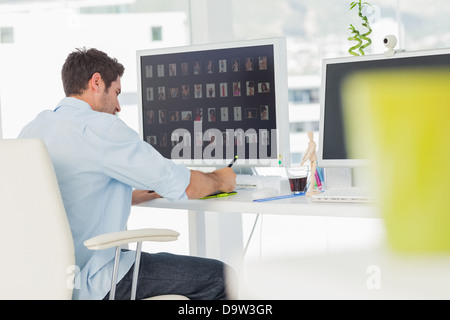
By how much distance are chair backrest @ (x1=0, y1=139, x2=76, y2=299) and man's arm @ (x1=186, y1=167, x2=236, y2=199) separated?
0.52 metres

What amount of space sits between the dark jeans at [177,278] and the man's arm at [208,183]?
21cm

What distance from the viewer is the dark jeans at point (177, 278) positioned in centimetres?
183


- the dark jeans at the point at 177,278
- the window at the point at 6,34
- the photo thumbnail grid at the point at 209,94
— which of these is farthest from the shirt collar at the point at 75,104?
the window at the point at 6,34

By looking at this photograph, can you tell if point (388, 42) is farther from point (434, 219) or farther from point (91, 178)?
point (434, 219)

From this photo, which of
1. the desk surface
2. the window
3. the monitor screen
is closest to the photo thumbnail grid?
the monitor screen

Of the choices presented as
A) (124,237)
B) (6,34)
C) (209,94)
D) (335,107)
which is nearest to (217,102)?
(209,94)

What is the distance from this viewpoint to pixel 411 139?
0.56 metres

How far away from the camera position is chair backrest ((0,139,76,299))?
4.80 feet

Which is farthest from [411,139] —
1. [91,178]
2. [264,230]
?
[264,230]

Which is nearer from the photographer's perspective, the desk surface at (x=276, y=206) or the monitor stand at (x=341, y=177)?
the desk surface at (x=276, y=206)

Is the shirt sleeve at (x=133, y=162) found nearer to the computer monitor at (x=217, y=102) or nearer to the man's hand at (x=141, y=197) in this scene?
the man's hand at (x=141, y=197)

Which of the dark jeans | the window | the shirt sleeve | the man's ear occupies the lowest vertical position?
the dark jeans

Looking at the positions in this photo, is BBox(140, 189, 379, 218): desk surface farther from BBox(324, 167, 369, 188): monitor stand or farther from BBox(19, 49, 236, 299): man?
BBox(324, 167, 369, 188): monitor stand

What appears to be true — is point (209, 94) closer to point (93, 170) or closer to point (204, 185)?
point (204, 185)
